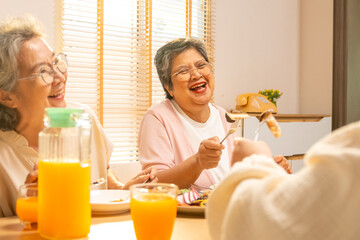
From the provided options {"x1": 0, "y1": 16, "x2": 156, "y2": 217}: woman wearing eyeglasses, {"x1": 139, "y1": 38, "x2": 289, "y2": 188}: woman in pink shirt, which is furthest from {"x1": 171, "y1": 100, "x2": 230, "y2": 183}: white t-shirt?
{"x1": 0, "y1": 16, "x2": 156, "y2": 217}: woman wearing eyeglasses

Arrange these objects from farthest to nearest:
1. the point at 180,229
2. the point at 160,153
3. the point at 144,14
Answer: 1. the point at 144,14
2. the point at 160,153
3. the point at 180,229

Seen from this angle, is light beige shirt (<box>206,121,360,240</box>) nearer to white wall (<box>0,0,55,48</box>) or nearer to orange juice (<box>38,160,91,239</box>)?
orange juice (<box>38,160,91,239</box>)

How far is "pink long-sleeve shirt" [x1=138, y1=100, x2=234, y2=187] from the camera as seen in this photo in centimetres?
179

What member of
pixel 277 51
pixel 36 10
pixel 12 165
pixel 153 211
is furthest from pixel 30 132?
pixel 277 51

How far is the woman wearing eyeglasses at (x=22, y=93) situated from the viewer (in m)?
1.33

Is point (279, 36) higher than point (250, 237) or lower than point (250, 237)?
higher

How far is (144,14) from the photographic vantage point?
10.4ft

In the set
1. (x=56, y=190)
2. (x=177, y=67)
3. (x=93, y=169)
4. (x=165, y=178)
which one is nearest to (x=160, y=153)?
(x=165, y=178)

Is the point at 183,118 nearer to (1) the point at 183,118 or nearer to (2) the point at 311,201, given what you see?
(1) the point at 183,118

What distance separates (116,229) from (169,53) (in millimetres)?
1316

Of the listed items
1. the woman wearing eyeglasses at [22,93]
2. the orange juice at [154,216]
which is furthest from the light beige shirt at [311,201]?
the woman wearing eyeglasses at [22,93]

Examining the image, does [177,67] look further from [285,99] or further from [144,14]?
[285,99]

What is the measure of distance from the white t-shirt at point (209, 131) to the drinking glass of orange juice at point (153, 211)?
3.57 ft

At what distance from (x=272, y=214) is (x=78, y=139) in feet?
1.51
